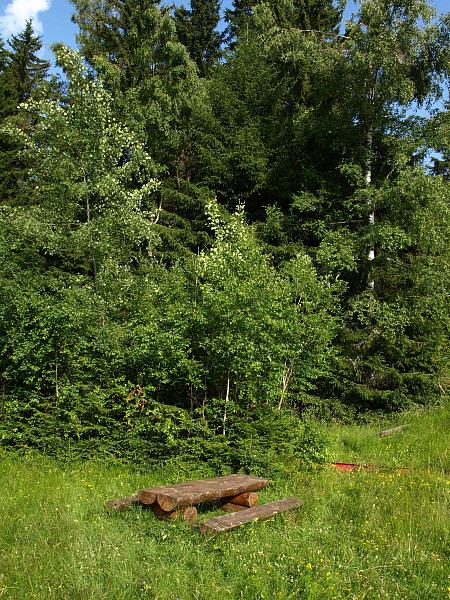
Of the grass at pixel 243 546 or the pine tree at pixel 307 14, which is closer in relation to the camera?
the grass at pixel 243 546

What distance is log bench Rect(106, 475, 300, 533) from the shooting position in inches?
206

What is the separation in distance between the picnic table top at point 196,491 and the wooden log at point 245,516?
13.2 inches

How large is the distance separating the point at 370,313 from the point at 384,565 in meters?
10.7

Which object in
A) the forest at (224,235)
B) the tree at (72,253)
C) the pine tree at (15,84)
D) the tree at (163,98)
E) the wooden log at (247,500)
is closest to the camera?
the wooden log at (247,500)

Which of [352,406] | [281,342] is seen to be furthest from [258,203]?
[281,342]

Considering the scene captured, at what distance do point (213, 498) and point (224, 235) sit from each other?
307 inches

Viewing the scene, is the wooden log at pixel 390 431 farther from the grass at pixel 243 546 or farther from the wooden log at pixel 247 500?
the wooden log at pixel 247 500

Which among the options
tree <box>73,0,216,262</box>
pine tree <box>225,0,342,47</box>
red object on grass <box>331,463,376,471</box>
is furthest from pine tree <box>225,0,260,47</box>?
red object on grass <box>331,463,376,471</box>

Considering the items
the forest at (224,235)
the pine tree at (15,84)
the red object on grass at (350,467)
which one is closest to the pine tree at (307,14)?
the forest at (224,235)

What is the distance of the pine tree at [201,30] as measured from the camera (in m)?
26.8

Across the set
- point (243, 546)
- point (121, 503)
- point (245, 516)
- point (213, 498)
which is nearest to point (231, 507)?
point (213, 498)

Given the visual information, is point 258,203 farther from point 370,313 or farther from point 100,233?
point 100,233

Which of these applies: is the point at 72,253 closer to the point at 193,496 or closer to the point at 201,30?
the point at 193,496

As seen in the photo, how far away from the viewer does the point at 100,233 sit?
1206 centimetres
